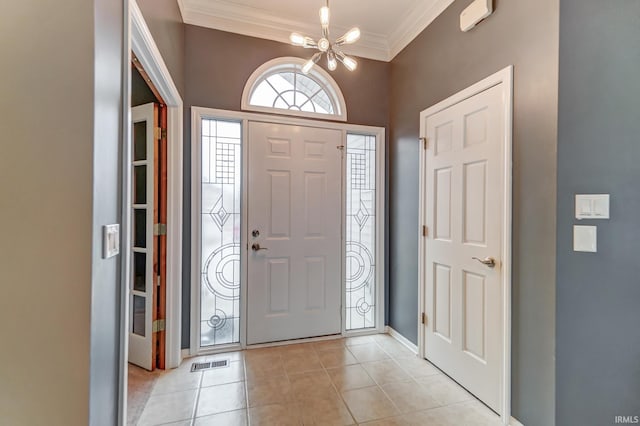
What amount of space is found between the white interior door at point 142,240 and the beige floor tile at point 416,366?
79.4 inches

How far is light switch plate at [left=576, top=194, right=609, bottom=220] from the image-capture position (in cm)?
139

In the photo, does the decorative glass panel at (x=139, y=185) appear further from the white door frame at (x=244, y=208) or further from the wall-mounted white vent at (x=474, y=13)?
the wall-mounted white vent at (x=474, y=13)

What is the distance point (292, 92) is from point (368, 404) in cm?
267

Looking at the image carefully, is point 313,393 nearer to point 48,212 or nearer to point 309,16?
point 48,212

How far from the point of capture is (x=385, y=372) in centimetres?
226

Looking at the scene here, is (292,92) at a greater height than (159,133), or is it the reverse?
(292,92)

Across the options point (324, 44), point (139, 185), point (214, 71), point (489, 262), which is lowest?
point (489, 262)

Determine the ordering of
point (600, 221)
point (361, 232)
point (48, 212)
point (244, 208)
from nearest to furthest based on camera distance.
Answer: point (48, 212), point (600, 221), point (244, 208), point (361, 232)

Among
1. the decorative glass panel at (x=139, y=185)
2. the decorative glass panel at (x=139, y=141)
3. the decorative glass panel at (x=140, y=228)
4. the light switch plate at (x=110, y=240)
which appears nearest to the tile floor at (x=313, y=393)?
the decorative glass panel at (x=140, y=228)

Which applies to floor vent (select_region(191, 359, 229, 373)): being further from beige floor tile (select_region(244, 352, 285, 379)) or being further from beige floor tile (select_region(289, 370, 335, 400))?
beige floor tile (select_region(289, 370, 335, 400))

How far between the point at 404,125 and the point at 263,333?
2372 mm

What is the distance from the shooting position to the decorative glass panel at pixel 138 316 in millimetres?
2316

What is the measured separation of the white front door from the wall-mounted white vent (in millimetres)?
1293

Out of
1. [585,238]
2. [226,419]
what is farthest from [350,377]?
[585,238]
